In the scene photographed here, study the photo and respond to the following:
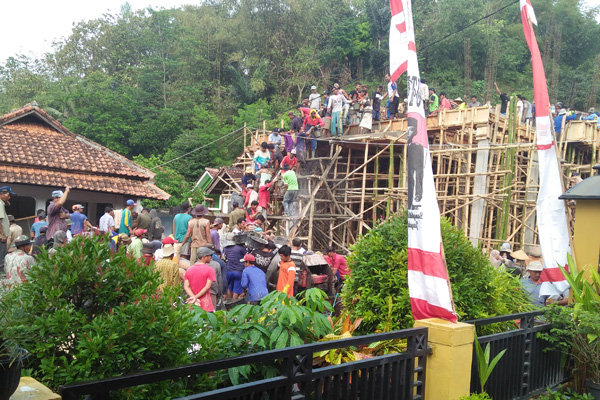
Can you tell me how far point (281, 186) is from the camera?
16406mm

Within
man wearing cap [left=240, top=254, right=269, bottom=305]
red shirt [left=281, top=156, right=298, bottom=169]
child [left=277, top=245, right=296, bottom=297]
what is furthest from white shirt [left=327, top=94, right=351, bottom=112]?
man wearing cap [left=240, top=254, right=269, bottom=305]

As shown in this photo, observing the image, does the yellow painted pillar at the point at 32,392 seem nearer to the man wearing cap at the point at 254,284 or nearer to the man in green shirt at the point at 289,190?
the man wearing cap at the point at 254,284

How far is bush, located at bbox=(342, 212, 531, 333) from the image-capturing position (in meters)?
5.04

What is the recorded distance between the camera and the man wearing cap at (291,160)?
54.7 ft

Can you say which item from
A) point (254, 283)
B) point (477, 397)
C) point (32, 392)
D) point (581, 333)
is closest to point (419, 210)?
point (477, 397)

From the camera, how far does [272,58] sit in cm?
4375

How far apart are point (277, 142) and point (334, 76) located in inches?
1029

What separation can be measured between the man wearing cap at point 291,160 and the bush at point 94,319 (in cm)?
1343

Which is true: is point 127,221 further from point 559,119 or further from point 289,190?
point 559,119

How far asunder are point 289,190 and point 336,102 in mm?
4073

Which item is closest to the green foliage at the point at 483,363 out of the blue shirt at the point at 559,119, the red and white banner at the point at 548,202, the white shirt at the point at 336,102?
the red and white banner at the point at 548,202

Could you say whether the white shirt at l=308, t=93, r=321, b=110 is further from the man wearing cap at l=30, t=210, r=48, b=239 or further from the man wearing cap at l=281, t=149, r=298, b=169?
the man wearing cap at l=30, t=210, r=48, b=239

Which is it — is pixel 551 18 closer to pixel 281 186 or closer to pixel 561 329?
pixel 281 186

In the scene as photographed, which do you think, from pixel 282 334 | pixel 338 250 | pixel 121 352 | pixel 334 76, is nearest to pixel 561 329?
pixel 282 334
